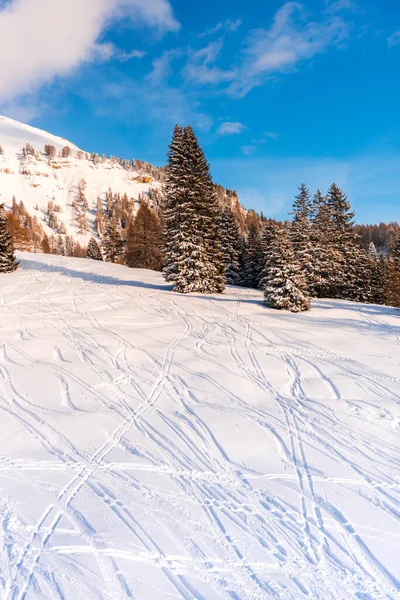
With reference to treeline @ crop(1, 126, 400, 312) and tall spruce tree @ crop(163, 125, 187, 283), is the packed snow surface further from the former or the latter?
tall spruce tree @ crop(163, 125, 187, 283)

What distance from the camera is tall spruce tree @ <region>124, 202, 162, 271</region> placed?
3859cm

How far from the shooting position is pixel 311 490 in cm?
430

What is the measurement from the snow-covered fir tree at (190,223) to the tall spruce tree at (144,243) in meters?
16.4

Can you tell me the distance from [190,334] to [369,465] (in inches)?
296

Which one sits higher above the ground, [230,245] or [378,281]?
[230,245]

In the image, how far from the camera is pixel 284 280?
17062mm

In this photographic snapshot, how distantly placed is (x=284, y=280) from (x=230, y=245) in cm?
1831

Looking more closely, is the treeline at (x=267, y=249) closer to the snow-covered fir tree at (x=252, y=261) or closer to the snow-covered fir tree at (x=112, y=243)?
the snow-covered fir tree at (x=252, y=261)

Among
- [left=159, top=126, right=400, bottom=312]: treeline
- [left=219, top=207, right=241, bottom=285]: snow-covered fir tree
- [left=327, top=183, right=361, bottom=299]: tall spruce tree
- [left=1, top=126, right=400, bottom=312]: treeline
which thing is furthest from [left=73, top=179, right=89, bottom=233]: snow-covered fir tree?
[left=327, top=183, right=361, bottom=299]: tall spruce tree

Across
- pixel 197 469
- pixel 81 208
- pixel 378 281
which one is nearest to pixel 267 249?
pixel 197 469

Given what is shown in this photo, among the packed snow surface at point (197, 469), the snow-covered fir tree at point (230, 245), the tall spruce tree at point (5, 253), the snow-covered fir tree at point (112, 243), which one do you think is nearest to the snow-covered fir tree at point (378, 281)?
the snow-covered fir tree at point (230, 245)

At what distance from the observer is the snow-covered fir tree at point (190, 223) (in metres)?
21.0

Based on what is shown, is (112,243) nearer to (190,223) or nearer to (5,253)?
(5,253)

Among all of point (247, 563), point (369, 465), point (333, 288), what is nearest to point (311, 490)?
point (369, 465)
